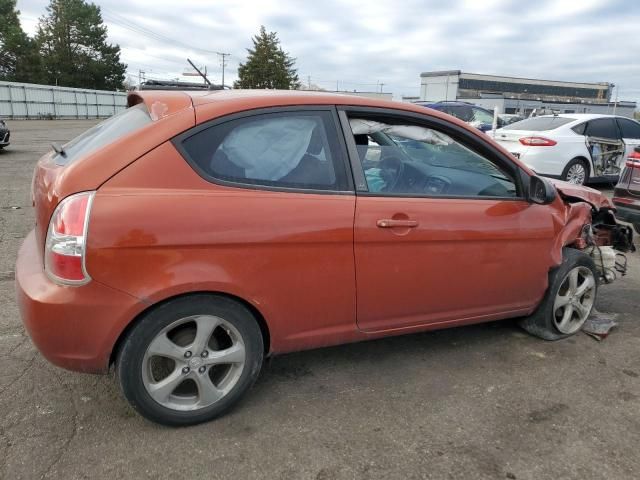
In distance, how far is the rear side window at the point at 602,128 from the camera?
9695 millimetres

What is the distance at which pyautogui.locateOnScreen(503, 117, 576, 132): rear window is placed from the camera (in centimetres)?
958

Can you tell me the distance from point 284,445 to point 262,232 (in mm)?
1005

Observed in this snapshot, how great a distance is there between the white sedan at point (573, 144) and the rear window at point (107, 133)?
302 inches

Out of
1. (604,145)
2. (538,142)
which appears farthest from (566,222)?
(604,145)

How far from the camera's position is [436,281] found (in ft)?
9.84

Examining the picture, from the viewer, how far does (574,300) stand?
3682 mm

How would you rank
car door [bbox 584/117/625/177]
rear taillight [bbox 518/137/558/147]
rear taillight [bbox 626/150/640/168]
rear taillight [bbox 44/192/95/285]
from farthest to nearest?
1. car door [bbox 584/117/625/177]
2. rear taillight [bbox 518/137/558/147]
3. rear taillight [bbox 626/150/640/168]
4. rear taillight [bbox 44/192/95/285]

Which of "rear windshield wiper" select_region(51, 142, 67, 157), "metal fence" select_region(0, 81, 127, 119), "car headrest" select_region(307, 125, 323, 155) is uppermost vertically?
"metal fence" select_region(0, 81, 127, 119)

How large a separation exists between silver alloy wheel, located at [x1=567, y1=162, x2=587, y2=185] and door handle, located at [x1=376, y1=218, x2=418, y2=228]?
7782mm

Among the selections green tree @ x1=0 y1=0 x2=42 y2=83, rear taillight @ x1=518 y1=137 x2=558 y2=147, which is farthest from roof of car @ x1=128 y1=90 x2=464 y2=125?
green tree @ x1=0 y1=0 x2=42 y2=83

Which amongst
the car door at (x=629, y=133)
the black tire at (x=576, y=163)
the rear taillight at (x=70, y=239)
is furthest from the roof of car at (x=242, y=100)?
the car door at (x=629, y=133)

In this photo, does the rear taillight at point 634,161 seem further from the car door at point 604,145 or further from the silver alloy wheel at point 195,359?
the silver alloy wheel at point 195,359

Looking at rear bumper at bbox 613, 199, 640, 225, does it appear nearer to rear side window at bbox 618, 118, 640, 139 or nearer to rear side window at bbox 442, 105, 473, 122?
rear side window at bbox 618, 118, 640, 139

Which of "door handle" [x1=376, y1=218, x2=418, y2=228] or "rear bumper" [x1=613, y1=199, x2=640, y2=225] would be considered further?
"rear bumper" [x1=613, y1=199, x2=640, y2=225]
